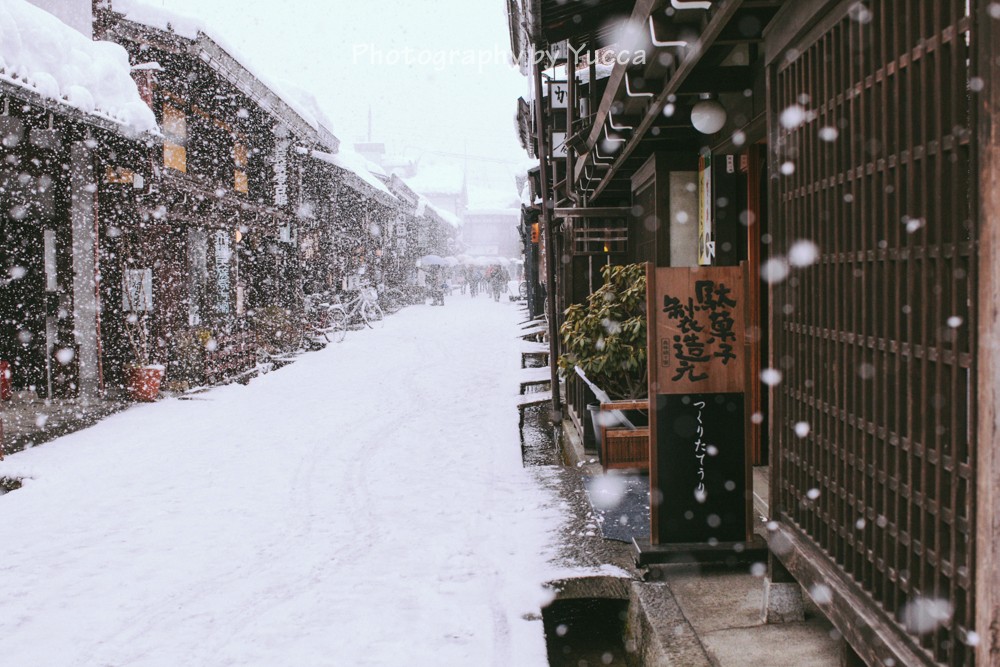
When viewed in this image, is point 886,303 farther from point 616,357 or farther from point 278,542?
point 278,542

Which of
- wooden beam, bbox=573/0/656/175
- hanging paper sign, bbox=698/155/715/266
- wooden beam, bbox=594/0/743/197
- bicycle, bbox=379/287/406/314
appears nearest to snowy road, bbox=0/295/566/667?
hanging paper sign, bbox=698/155/715/266

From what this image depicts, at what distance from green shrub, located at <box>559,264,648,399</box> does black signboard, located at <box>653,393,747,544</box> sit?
271 centimetres

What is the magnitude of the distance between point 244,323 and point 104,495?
1195cm

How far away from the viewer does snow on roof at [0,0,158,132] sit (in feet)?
31.3

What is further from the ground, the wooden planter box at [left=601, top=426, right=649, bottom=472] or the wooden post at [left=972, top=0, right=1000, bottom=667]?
the wooden post at [left=972, top=0, right=1000, bottom=667]

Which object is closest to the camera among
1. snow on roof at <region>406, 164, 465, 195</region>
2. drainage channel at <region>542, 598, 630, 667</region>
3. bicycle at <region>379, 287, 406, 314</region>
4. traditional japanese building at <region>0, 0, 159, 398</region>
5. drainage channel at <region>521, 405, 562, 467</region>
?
drainage channel at <region>542, 598, 630, 667</region>

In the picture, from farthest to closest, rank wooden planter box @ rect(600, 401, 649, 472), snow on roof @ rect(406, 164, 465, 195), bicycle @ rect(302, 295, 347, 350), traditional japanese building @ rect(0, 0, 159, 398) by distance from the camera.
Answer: snow on roof @ rect(406, 164, 465, 195), bicycle @ rect(302, 295, 347, 350), traditional japanese building @ rect(0, 0, 159, 398), wooden planter box @ rect(600, 401, 649, 472)

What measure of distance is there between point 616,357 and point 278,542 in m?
3.69

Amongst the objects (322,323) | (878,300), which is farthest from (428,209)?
(878,300)

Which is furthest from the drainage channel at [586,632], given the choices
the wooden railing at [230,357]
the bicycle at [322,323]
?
the bicycle at [322,323]

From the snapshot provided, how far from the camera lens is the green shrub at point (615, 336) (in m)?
7.80

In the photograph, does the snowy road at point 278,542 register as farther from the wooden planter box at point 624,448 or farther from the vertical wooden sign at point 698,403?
the vertical wooden sign at point 698,403

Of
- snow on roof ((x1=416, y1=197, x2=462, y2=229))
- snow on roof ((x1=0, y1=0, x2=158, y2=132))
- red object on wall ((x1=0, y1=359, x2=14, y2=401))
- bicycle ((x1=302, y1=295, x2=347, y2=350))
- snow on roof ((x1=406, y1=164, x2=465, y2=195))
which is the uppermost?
snow on roof ((x1=406, y1=164, x2=465, y2=195))

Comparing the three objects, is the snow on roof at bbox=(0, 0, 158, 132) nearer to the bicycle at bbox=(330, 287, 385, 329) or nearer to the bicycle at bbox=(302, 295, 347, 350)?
the bicycle at bbox=(302, 295, 347, 350)
